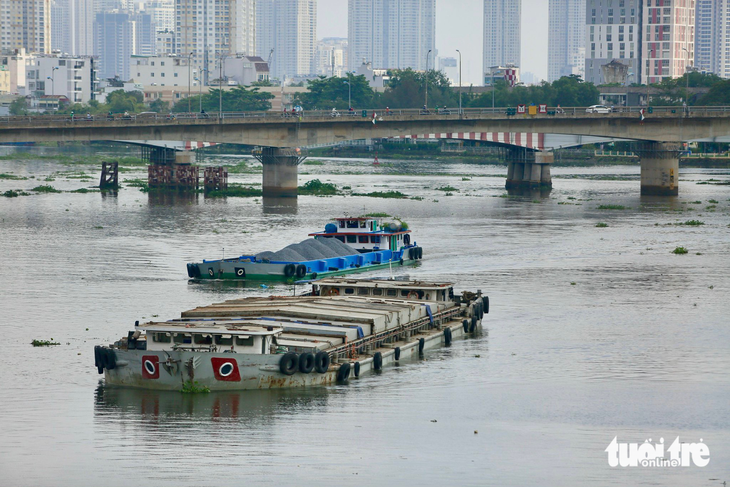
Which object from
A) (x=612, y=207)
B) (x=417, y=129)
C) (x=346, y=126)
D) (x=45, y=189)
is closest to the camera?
(x=612, y=207)

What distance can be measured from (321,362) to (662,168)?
87469 millimetres

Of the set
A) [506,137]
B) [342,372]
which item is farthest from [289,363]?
[506,137]

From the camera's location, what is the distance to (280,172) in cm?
10931

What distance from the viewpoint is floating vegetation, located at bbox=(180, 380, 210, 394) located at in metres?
32.9

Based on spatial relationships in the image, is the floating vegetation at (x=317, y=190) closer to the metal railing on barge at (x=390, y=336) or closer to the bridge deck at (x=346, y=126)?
the bridge deck at (x=346, y=126)

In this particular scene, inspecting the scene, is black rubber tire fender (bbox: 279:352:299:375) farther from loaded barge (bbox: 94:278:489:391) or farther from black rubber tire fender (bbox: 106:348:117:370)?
black rubber tire fender (bbox: 106:348:117:370)

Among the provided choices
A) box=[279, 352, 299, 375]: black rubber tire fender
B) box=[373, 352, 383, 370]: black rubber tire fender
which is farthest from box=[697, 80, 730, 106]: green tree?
box=[279, 352, 299, 375]: black rubber tire fender

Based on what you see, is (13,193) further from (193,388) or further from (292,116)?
(193,388)

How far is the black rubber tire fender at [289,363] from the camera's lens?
33094 mm

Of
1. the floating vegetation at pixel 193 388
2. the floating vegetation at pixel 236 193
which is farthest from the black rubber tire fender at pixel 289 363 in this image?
the floating vegetation at pixel 236 193

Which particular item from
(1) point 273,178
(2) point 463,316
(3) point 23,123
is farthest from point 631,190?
(2) point 463,316

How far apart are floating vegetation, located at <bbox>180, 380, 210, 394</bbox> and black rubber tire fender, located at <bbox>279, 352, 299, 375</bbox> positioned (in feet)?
7.12

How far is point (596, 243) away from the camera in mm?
73500

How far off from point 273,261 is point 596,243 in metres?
25.4
